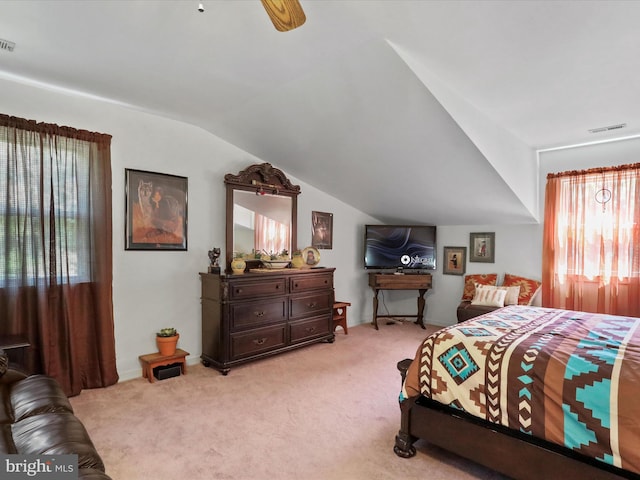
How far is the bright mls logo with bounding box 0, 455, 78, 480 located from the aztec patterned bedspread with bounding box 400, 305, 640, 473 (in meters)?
1.74

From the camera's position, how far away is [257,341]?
3.74 m

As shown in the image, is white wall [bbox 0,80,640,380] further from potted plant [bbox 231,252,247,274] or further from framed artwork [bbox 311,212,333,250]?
potted plant [bbox 231,252,247,274]

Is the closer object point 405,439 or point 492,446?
point 492,446

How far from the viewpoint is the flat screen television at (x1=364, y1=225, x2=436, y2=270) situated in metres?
5.41

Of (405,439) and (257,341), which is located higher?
(257,341)

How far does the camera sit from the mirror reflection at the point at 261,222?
404cm

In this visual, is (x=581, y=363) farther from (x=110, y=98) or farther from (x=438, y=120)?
(x=110, y=98)

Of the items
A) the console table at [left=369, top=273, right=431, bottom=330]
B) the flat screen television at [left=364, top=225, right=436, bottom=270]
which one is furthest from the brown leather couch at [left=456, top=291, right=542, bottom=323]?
the flat screen television at [left=364, top=225, right=436, bottom=270]

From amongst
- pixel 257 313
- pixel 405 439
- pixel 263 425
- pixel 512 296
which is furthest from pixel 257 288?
pixel 512 296

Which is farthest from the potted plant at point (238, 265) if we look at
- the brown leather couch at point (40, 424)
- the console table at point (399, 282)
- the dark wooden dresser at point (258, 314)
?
the console table at point (399, 282)

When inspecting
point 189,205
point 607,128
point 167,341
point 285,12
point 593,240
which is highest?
point 607,128

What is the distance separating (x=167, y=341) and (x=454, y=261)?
13.3ft

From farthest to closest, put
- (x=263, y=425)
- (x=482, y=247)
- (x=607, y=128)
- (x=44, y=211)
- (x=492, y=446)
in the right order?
(x=482, y=247)
(x=607, y=128)
(x=44, y=211)
(x=263, y=425)
(x=492, y=446)

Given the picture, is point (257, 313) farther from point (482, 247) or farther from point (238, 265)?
point (482, 247)
